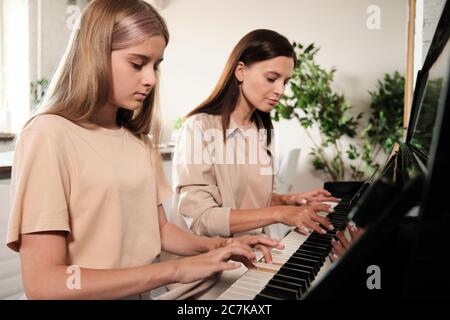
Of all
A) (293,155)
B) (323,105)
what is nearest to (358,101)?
(323,105)

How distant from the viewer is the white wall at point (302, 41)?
288cm

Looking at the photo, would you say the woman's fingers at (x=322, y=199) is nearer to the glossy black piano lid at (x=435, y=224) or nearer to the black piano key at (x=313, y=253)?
the black piano key at (x=313, y=253)

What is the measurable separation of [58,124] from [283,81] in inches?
28.7

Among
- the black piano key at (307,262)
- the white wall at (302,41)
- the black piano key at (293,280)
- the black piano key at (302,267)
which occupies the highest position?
the white wall at (302,41)

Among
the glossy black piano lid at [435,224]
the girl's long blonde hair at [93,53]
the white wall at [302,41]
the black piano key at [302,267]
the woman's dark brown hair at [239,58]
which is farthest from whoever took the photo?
the white wall at [302,41]

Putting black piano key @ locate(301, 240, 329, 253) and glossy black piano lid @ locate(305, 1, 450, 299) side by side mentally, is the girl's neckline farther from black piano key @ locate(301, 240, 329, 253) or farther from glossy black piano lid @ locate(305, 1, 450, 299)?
glossy black piano lid @ locate(305, 1, 450, 299)

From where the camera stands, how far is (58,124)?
27.9 inches

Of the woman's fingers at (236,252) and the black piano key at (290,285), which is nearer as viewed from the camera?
the black piano key at (290,285)

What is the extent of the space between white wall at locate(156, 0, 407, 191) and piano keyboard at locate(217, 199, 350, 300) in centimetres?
221

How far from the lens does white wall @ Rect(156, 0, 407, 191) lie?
9.43 ft

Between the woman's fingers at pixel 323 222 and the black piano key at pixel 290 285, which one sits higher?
the black piano key at pixel 290 285

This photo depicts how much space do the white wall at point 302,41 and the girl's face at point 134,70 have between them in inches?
81.0

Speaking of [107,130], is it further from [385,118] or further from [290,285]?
[385,118]

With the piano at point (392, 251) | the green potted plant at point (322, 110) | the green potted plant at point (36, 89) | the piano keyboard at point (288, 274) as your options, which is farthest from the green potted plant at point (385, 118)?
the green potted plant at point (36, 89)
